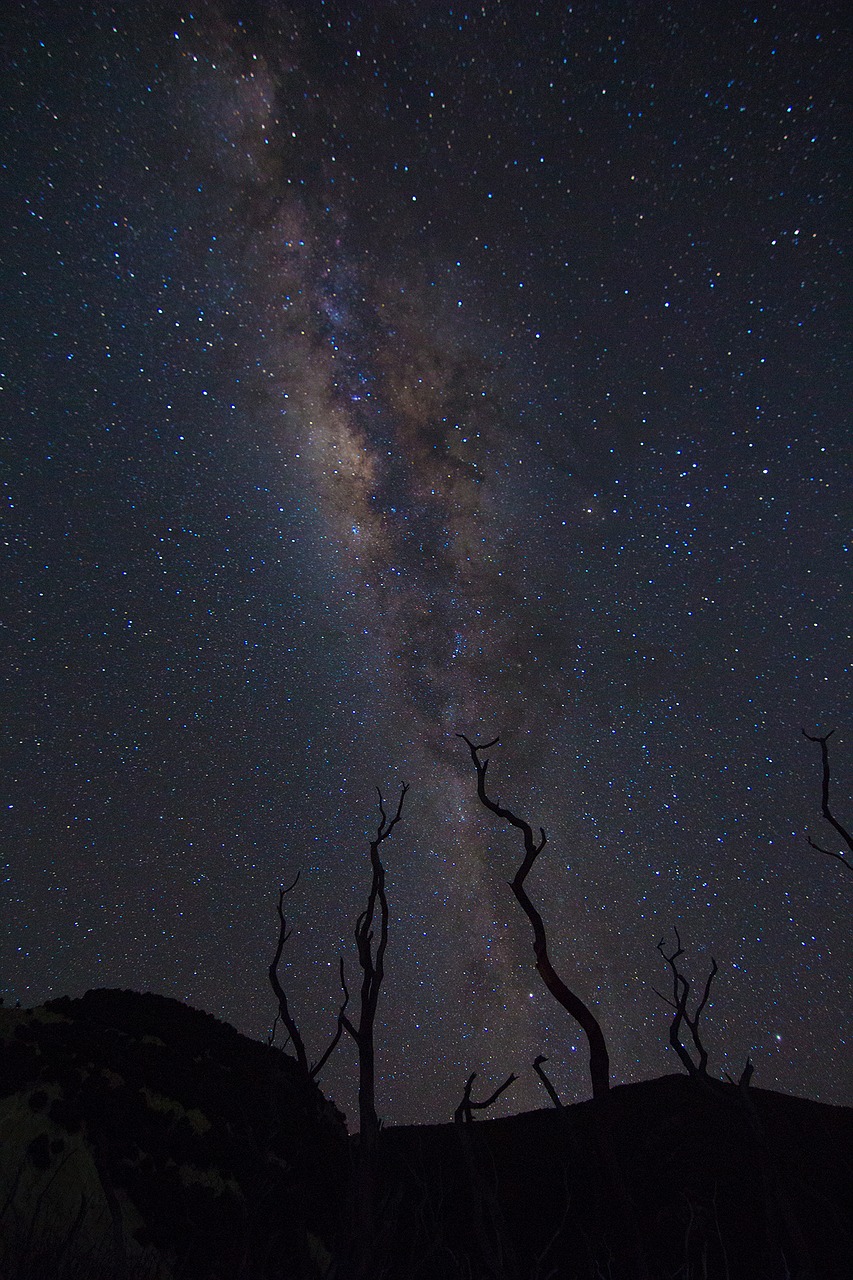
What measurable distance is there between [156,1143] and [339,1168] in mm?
5642

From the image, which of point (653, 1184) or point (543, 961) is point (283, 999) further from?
point (653, 1184)

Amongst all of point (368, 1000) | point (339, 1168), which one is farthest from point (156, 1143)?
point (368, 1000)

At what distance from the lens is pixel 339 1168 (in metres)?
17.0

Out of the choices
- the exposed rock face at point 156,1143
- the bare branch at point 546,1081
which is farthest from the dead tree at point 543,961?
the exposed rock face at point 156,1143

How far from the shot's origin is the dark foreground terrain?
35.7 feet

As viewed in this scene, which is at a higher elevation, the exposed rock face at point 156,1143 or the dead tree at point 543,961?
the dead tree at point 543,961

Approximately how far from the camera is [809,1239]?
11.4m

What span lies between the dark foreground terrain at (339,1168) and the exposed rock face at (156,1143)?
46 mm

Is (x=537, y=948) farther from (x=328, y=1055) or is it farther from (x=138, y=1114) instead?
(x=138, y=1114)

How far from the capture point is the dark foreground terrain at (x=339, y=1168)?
10.9 metres

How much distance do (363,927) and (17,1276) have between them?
4634 millimetres

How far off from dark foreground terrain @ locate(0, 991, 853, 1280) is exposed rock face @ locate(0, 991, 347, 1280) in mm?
46

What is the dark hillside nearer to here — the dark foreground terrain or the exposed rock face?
the dark foreground terrain

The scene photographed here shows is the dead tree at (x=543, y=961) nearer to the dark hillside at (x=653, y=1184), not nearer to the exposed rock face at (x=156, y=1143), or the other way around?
the dark hillside at (x=653, y=1184)
